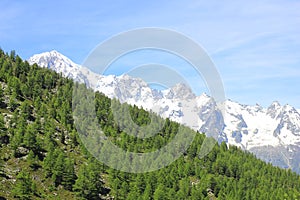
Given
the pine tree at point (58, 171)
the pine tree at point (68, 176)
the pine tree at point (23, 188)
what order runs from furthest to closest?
the pine tree at point (68, 176)
the pine tree at point (58, 171)
the pine tree at point (23, 188)

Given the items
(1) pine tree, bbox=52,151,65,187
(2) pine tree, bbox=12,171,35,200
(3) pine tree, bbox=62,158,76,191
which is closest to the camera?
(2) pine tree, bbox=12,171,35,200

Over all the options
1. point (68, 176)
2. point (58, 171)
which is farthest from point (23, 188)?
point (68, 176)

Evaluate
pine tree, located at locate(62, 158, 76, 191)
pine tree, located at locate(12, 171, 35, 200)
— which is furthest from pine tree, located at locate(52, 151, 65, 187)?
pine tree, located at locate(12, 171, 35, 200)

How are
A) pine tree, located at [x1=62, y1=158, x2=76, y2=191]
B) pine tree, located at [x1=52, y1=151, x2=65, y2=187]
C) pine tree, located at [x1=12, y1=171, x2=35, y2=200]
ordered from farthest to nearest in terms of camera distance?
1. pine tree, located at [x1=62, y1=158, x2=76, y2=191]
2. pine tree, located at [x1=52, y1=151, x2=65, y2=187]
3. pine tree, located at [x1=12, y1=171, x2=35, y2=200]

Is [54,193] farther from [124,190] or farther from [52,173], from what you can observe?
[124,190]

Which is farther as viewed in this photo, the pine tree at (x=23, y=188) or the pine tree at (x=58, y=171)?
the pine tree at (x=58, y=171)

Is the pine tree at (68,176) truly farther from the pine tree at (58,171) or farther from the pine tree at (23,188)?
the pine tree at (23,188)

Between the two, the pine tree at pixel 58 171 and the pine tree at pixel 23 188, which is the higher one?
the pine tree at pixel 58 171

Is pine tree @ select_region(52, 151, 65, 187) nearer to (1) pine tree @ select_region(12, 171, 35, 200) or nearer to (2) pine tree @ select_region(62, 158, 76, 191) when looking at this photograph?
(2) pine tree @ select_region(62, 158, 76, 191)

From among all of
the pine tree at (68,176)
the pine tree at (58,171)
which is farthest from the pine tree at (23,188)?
the pine tree at (68,176)

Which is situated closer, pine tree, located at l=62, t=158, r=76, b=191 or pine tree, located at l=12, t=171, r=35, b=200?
pine tree, located at l=12, t=171, r=35, b=200

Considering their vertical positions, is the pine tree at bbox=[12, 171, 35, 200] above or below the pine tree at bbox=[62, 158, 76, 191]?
below

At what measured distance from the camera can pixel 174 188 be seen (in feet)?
625

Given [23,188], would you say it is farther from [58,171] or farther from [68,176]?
[68,176]
